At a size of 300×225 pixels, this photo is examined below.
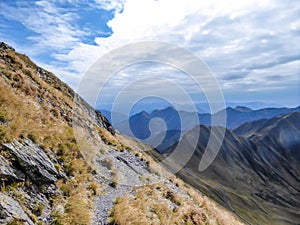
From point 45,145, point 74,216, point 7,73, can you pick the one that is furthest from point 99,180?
point 7,73

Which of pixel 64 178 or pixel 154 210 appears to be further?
pixel 154 210

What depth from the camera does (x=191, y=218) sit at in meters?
18.4

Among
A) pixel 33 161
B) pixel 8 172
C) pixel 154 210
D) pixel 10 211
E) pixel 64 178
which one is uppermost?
pixel 33 161

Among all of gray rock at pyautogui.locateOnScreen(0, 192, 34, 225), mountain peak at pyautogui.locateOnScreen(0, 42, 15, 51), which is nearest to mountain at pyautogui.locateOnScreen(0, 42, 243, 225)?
gray rock at pyautogui.locateOnScreen(0, 192, 34, 225)

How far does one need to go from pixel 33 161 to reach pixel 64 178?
230 cm

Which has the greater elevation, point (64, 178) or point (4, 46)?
point (4, 46)

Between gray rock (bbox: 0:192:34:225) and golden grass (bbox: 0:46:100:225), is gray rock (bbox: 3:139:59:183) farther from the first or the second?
gray rock (bbox: 0:192:34:225)

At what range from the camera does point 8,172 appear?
1324 cm

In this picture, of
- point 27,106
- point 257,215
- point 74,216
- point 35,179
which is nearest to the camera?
point 74,216

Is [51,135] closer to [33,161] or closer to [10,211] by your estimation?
[33,161]

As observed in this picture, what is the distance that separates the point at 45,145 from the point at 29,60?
80.3 ft

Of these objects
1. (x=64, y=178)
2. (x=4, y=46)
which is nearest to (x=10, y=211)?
(x=64, y=178)

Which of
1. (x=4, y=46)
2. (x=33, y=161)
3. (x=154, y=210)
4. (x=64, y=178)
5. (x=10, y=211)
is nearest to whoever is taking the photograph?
(x=10, y=211)

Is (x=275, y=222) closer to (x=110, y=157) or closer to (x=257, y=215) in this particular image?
(x=257, y=215)
